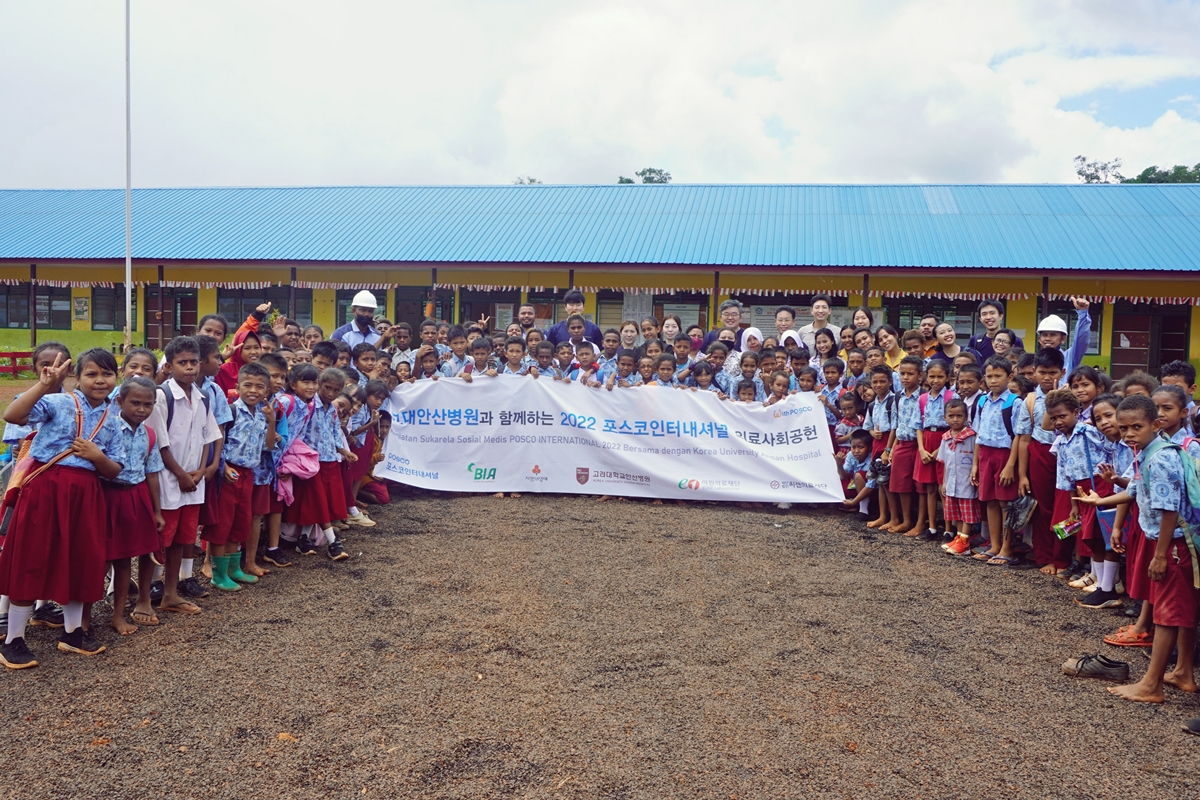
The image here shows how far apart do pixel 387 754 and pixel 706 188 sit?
64.5 ft

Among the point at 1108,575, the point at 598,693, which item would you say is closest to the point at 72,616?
the point at 598,693

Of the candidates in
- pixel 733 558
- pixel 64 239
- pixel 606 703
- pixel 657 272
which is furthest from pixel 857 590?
pixel 64 239

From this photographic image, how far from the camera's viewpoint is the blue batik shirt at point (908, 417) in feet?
22.1

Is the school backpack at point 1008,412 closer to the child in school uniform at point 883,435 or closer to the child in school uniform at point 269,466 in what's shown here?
the child in school uniform at point 883,435

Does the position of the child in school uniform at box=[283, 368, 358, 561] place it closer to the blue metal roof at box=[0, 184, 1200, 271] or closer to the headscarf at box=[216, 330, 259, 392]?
the headscarf at box=[216, 330, 259, 392]

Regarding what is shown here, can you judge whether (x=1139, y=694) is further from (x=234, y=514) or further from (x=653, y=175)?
(x=653, y=175)

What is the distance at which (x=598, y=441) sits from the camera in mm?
7766

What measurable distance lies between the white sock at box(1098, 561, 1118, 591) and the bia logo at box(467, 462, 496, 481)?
16.0ft

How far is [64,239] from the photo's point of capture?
20078mm

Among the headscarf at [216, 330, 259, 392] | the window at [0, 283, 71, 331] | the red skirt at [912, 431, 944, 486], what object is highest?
the window at [0, 283, 71, 331]

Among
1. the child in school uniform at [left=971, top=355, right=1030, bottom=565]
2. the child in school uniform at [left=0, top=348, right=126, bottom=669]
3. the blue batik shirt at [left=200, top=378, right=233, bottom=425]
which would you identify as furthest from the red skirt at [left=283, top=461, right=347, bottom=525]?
the child in school uniform at [left=971, top=355, right=1030, bottom=565]

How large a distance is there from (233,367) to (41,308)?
19.1 metres

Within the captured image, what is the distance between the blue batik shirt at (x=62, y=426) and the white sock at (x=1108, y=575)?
18.1 feet

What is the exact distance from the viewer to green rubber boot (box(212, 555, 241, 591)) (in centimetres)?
496
